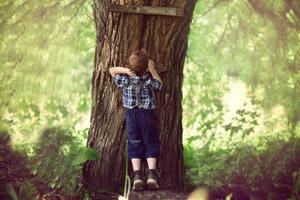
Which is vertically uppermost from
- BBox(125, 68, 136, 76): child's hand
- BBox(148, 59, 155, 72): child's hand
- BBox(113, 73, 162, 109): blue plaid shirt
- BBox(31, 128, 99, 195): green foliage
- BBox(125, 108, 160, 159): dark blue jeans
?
BBox(148, 59, 155, 72): child's hand

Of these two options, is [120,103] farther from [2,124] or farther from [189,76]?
[189,76]

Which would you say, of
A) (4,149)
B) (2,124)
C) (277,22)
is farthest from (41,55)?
(277,22)

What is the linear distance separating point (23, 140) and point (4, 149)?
1.13ft

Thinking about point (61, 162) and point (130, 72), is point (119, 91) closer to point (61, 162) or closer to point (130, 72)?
point (130, 72)

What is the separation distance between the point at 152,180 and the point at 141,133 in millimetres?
539

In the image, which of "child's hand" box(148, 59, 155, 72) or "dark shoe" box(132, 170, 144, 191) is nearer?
"dark shoe" box(132, 170, 144, 191)

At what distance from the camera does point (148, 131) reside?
602 cm

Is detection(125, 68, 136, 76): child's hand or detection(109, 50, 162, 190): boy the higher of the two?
detection(125, 68, 136, 76): child's hand

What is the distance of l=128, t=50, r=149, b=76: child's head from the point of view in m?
5.79

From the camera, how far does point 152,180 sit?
19.3ft

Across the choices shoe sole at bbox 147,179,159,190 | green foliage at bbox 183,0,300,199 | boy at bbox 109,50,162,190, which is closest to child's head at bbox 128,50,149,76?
boy at bbox 109,50,162,190

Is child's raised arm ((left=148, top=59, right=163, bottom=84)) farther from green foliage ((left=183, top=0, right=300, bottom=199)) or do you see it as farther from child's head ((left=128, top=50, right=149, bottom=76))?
green foliage ((left=183, top=0, right=300, bottom=199))

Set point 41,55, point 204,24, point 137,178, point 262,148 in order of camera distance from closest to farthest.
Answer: point 137,178
point 262,148
point 41,55
point 204,24

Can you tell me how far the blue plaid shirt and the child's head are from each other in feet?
0.43
